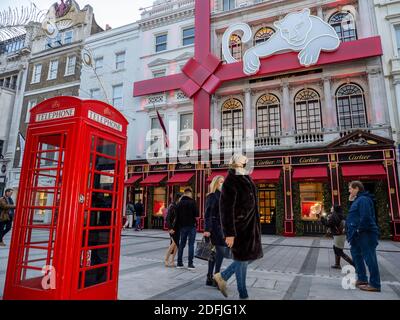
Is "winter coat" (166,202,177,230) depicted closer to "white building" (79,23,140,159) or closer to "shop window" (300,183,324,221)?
"shop window" (300,183,324,221)

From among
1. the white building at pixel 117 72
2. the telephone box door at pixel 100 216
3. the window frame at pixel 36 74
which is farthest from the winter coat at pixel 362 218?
the window frame at pixel 36 74

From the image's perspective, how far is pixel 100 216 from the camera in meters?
3.77

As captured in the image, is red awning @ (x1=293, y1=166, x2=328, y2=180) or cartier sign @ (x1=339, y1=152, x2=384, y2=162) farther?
red awning @ (x1=293, y1=166, x2=328, y2=180)

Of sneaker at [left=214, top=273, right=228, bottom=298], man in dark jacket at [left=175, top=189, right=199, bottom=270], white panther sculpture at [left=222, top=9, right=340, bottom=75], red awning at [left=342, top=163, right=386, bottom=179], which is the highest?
white panther sculpture at [left=222, top=9, right=340, bottom=75]

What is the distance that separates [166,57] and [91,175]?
64.4 ft

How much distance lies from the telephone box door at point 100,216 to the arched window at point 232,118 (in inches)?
568

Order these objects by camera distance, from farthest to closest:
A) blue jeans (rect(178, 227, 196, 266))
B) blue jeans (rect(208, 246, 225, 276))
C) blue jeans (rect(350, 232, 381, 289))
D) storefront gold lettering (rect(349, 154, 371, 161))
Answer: storefront gold lettering (rect(349, 154, 371, 161))
blue jeans (rect(178, 227, 196, 266))
blue jeans (rect(208, 246, 225, 276))
blue jeans (rect(350, 232, 381, 289))

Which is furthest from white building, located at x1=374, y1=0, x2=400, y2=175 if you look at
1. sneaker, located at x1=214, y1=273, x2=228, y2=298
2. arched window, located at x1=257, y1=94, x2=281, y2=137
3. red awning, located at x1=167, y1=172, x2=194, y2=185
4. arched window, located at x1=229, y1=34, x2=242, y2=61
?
sneaker, located at x1=214, y1=273, x2=228, y2=298

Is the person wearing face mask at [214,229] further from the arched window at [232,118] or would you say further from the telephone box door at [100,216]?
the arched window at [232,118]

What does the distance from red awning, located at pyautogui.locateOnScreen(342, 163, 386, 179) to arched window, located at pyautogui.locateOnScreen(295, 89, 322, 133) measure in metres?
3.24

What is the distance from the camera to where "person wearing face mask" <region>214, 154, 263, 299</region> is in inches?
155

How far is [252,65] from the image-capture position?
1719 centimetres

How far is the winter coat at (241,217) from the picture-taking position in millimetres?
3922

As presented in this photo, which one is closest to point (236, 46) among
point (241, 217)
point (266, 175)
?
point (266, 175)
